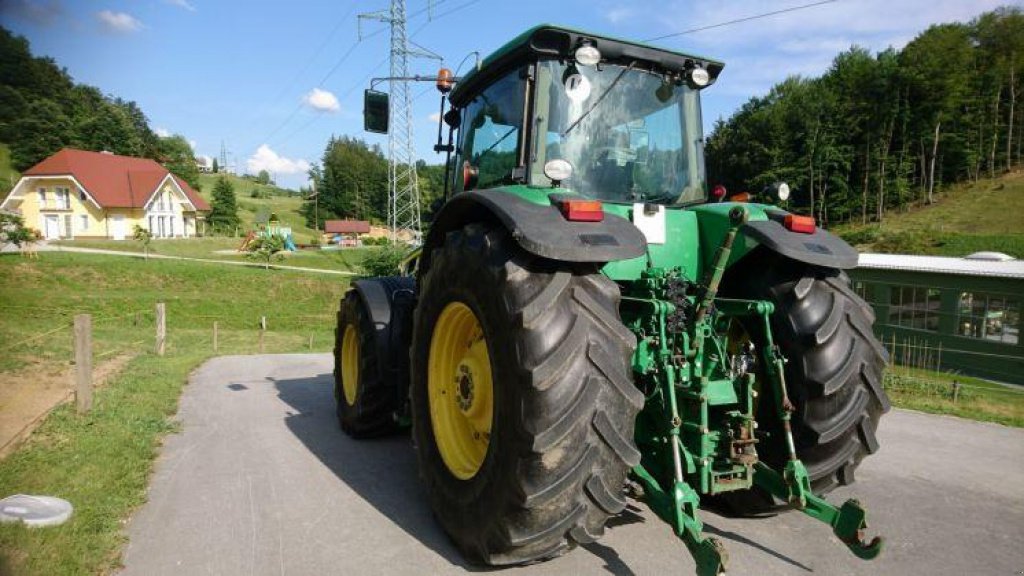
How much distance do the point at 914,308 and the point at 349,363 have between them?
16.0 meters

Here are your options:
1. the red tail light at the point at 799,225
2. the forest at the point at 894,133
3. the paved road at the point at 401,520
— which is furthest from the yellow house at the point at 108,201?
the forest at the point at 894,133

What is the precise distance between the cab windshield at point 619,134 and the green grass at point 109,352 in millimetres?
3172

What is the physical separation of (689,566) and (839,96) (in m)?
56.6

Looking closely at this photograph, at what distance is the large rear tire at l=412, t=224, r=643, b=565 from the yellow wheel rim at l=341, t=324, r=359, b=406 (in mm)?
2931

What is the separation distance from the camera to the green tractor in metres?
2.67

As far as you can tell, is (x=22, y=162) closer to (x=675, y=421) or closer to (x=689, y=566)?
(x=675, y=421)

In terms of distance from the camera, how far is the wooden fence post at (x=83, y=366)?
6.06 m

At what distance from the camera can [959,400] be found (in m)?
9.53

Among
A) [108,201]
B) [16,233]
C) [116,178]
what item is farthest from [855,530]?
[116,178]

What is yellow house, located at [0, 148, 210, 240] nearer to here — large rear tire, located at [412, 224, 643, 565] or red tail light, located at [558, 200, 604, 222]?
large rear tire, located at [412, 224, 643, 565]

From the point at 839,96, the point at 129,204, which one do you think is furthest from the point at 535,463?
the point at 839,96

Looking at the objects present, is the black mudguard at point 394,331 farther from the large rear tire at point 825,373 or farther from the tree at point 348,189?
Answer: the tree at point 348,189

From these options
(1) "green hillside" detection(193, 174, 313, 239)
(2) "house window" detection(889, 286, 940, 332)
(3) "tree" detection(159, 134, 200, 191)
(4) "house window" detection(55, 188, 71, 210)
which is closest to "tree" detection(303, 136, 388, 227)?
(1) "green hillside" detection(193, 174, 313, 239)

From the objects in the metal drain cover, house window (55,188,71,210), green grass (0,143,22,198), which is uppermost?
house window (55,188,71,210)
